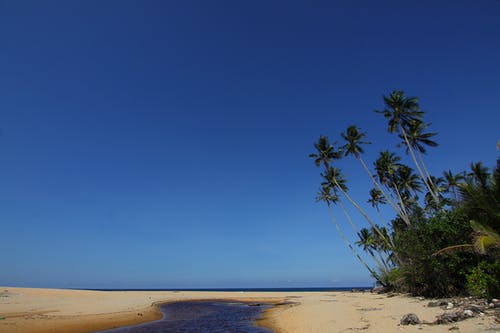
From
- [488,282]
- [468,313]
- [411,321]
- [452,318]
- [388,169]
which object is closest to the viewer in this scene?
[452,318]

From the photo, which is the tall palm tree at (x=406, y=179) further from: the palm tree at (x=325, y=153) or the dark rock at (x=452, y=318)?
the dark rock at (x=452, y=318)

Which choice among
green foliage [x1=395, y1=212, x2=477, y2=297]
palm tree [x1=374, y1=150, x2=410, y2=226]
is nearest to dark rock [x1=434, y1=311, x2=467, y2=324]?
green foliage [x1=395, y1=212, x2=477, y2=297]

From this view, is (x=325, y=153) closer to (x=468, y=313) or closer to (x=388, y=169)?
(x=388, y=169)

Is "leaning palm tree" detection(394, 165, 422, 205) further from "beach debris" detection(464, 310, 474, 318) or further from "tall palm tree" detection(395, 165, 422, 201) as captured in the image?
"beach debris" detection(464, 310, 474, 318)

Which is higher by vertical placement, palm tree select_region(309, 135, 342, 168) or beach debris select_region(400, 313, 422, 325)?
palm tree select_region(309, 135, 342, 168)

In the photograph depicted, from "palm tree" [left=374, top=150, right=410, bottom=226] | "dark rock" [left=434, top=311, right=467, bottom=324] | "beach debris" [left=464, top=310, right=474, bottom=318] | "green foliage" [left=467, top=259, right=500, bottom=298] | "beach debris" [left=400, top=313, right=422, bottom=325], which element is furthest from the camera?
"palm tree" [left=374, top=150, right=410, bottom=226]

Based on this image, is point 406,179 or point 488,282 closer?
point 488,282

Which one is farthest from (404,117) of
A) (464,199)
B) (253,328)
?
(253,328)

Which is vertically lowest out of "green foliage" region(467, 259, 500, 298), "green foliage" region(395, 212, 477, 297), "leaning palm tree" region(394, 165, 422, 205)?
"green foliage" region(467, 259, 500, 298)

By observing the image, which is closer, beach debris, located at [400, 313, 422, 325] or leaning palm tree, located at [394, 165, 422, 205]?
beach debris, located at [400, 313, 422, 325]

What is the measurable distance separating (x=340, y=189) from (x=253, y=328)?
2554 cm

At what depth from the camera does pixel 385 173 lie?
38344 mm

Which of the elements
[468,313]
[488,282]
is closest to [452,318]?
[468,313]

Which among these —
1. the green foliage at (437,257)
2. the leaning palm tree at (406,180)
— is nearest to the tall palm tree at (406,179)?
the leaning palm tree at (406,180)
